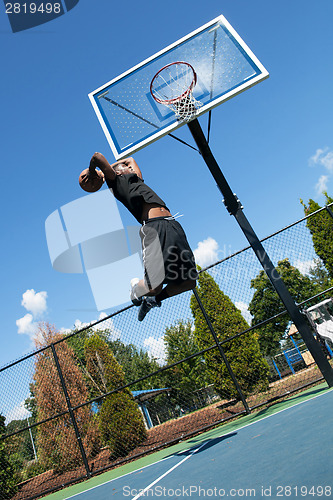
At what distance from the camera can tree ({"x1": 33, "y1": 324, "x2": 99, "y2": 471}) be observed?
7684mm

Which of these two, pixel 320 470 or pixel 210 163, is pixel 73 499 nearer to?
pixel 320 470

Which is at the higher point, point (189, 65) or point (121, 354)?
point (189, 65)

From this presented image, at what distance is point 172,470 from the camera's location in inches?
129

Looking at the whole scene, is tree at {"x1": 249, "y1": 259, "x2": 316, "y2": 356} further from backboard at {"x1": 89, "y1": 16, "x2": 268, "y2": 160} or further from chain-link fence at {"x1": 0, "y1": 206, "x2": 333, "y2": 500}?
backboard at {"x1": 89, "y1": 16, "x2": 268, "y2": 160}

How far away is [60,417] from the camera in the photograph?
883cm

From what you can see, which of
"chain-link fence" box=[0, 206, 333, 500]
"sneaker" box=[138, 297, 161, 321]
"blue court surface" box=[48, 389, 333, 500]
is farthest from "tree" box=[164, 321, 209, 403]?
"sneaker" box=[138, 297, 161, 321]

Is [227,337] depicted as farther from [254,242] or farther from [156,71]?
[156,71]

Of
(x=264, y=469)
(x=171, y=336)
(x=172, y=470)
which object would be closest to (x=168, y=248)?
(x=264, y=469)

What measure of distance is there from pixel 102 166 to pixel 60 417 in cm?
836

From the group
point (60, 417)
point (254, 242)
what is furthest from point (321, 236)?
point (60, 417)

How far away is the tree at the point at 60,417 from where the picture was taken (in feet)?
25.2

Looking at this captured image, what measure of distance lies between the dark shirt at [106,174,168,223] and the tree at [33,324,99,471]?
4.99m

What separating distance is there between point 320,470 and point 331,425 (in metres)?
0.89

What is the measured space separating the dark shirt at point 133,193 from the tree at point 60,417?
499 cm
